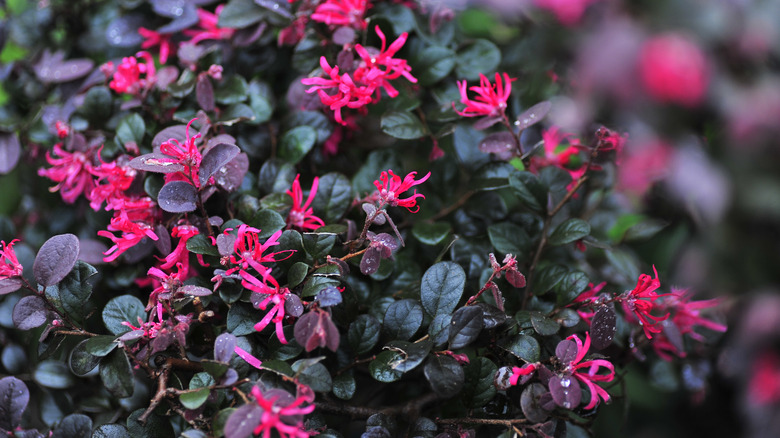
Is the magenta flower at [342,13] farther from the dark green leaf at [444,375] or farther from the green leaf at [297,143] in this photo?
the dark green leaf at [444,375]

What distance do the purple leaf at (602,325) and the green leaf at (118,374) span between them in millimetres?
558

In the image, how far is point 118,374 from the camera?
71 centimetres

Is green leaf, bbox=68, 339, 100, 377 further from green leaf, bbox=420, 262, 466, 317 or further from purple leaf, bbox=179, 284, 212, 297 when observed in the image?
green leaf, bbox=420, 262, 466, 317

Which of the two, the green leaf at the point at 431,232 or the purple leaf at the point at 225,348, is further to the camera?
the green leaf at the point at 431,232

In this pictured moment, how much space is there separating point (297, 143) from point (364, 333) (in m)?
0.32

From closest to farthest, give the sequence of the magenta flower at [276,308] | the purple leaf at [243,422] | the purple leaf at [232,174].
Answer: the purple leaf at [243,422] < the magenta flower at [276,308] < the purple leaf at [232,174]

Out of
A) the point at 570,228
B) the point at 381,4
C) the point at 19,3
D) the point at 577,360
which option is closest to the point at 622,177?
the point at 570,228

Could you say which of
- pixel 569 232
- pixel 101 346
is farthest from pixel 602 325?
pixel 101 346

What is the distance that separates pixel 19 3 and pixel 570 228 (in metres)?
1.24

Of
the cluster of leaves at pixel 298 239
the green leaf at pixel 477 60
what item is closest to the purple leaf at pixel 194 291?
the cluster of leaves at pixel 298 239

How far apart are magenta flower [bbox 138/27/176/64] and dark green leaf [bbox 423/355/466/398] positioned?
28.1 inches

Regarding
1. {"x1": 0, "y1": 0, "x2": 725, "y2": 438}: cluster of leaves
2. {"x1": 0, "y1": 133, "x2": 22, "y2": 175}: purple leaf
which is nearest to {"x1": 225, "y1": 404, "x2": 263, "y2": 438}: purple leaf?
{"x1": 0, "y1": 0, "x2": 725, "y2": 438}: cluster of leaves

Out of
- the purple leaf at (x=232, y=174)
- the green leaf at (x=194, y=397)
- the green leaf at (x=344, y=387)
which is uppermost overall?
the purple leaf at (x=232, y=174)

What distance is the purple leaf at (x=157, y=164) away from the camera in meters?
0.70
